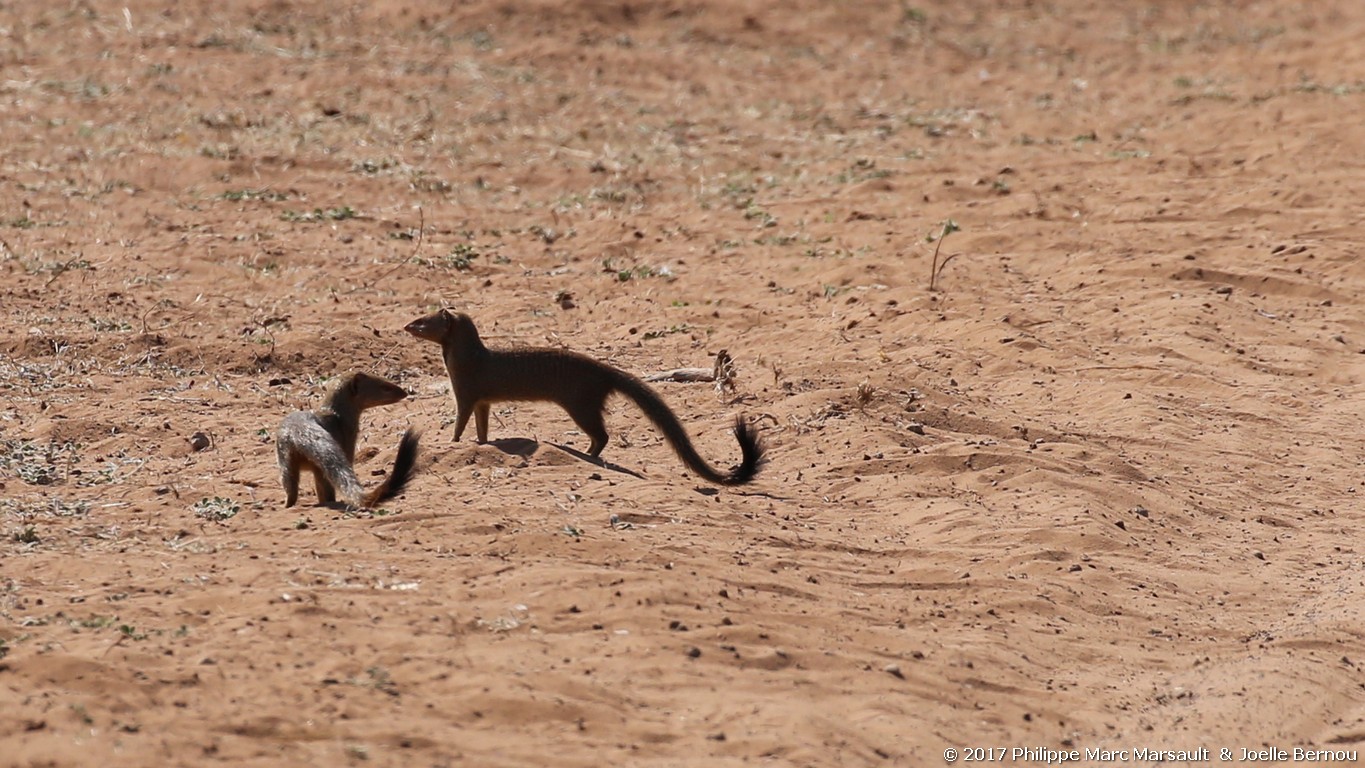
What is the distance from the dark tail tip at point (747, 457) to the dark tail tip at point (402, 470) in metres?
1.38

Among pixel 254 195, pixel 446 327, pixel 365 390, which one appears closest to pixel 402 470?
pixel 365 390

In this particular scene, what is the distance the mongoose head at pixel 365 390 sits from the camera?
6.76 meters

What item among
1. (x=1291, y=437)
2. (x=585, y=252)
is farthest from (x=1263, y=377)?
(x=585, y=252)

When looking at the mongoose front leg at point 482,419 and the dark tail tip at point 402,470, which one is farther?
the mongoose front leg at point 482,419

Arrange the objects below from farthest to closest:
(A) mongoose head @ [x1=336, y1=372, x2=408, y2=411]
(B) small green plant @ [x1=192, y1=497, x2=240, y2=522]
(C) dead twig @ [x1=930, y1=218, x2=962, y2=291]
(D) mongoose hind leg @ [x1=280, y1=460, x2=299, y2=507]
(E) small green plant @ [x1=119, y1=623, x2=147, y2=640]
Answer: (C) dead twig @ [x1=930, y1=218, x2=962, y2=291] < (A) mongoose head @ [x1=336, y1=372, x2=408, y2=411] < (D) mongoose hind leg @ [x1=280, y1=460, x2=299, y2=507] < (B) small green plant @ [x1=192, y1=497, x2=240, y2=522] < (E) small green plant @ [x1=119, y1=623, x2=147, y2=640]

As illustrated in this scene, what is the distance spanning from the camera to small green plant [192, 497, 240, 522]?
599 cm

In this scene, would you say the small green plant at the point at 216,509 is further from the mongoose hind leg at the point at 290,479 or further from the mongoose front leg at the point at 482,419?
the mongoose front leg at the point at 482,419

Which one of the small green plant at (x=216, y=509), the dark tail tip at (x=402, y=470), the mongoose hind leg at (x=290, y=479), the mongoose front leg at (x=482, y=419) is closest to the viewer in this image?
the dark tail tip at (x=402, y=470)

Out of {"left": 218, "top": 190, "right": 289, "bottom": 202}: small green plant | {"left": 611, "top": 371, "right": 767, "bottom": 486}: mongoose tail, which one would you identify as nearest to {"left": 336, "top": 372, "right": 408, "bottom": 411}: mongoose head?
{"left": 611, "top": 371, "right": 767, "bottom": 486}: mongoose tail

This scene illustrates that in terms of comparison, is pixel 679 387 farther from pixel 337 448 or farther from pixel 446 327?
pixel 337 448

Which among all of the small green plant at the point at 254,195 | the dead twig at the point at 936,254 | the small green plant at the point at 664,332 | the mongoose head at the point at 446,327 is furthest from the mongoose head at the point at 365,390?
the small green plant at the point at 254,195

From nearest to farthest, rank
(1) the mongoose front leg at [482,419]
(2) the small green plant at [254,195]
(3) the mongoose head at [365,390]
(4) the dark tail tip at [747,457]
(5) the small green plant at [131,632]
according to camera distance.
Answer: (5) the small green plant at [131,632], (4) the dark tail tip at [747,457], (3) the mongoose head at [365,390], (1) the mongoose front leg at [482,419], (2) the small green plant at [254,195]

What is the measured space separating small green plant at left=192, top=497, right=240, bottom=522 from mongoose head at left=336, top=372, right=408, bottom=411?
76cm

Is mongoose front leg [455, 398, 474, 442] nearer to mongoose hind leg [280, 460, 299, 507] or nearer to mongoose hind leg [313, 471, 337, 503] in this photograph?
mongoose hind leg [313, 471, 337, 503]
